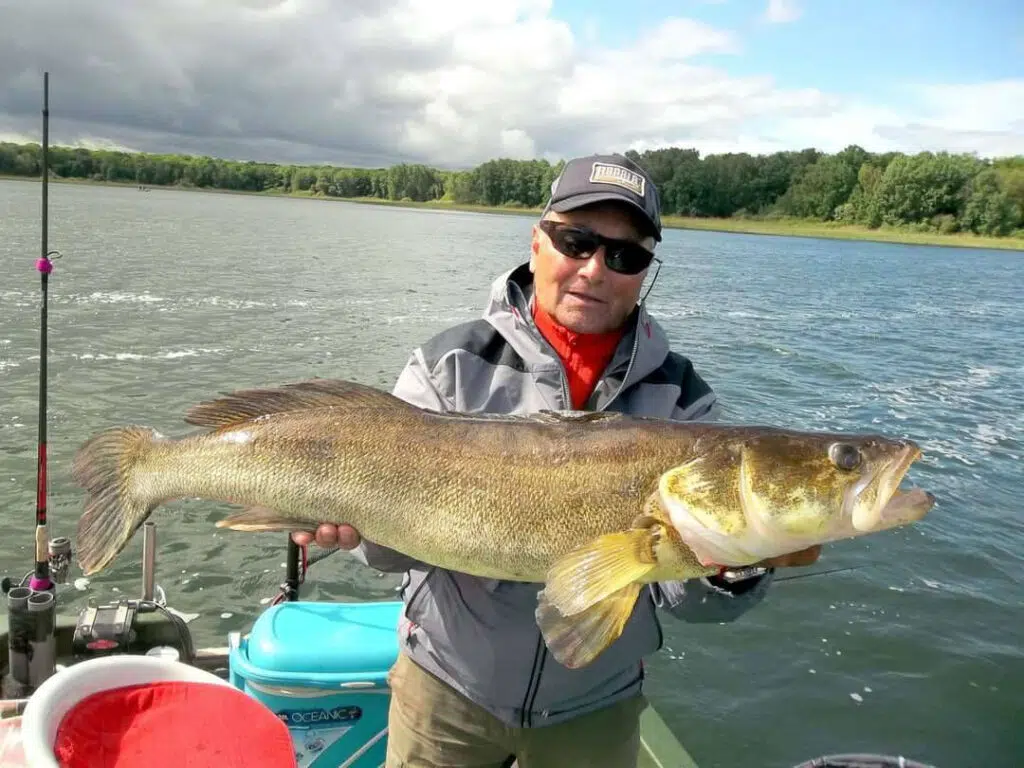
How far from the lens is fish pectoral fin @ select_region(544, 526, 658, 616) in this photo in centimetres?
250

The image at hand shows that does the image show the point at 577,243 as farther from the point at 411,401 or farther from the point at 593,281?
the point at 411,401

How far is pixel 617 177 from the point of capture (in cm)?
302

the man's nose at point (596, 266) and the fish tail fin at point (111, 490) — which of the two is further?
the fish tail fin at point (111, 490)

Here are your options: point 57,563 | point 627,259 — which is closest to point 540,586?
point 627,259

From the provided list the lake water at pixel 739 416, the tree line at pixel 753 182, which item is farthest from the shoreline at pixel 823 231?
the lake water at pixel 739 416

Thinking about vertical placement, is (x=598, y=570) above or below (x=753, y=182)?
below

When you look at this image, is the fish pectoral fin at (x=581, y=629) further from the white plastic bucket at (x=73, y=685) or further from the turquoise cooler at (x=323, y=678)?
the turquoise cooler at (x=323, y=678)

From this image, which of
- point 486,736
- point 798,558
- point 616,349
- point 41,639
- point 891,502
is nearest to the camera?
→ point 891,502

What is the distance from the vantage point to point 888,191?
330ft

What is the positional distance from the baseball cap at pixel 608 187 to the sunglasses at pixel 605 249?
0.09 m

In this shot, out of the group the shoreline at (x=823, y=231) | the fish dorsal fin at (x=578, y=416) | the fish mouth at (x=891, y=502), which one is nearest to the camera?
the fish mouth at (x=891, y=502)

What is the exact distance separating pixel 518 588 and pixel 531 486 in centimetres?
42

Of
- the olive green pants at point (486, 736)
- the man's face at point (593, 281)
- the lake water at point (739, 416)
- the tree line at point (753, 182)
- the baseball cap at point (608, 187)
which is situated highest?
the tree line at point (753, 182)

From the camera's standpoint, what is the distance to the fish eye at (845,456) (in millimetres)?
2545
